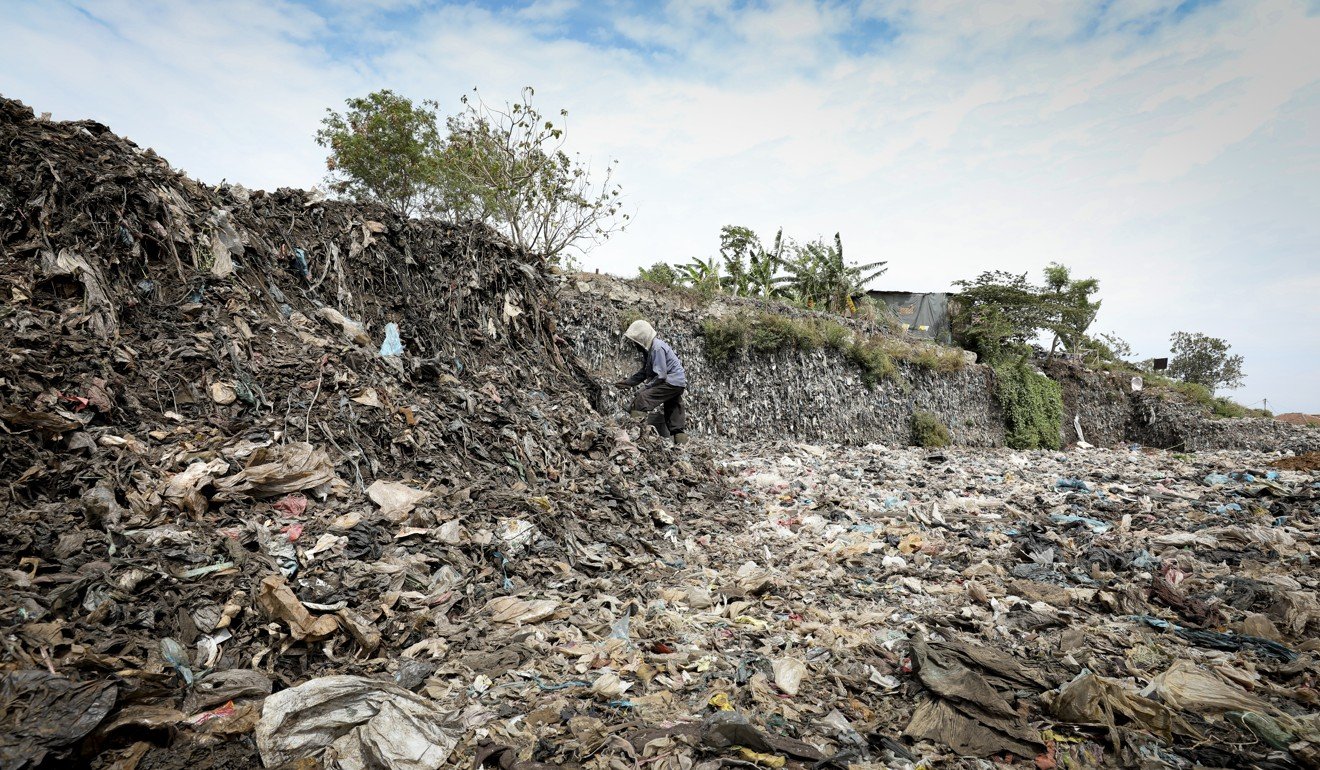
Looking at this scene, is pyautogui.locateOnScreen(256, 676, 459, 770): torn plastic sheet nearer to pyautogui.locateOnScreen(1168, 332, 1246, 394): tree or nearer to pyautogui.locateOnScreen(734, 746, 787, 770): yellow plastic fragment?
pyautogui.locateOnScreen(734, 746, 787, 770): yellow plastic fragment

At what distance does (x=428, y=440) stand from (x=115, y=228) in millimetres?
2477

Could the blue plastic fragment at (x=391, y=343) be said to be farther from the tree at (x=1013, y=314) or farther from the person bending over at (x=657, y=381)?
the tree at (x=1013, y=314)

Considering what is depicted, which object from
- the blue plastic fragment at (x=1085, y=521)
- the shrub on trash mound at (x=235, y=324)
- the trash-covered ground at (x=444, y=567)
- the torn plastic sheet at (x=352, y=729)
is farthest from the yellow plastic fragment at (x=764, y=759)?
the blue plastic fragment at (x=1085, y=521)

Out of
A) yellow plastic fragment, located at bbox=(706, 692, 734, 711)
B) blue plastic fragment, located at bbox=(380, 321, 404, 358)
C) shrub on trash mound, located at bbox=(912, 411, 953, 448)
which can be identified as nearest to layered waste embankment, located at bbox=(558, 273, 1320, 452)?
shrub on trash mound, located at bbox=(912, 411, 953, 448)

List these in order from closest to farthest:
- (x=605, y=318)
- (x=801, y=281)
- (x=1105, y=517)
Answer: (x=1105, y=517), (x=605, y=318), (x=801, y=281)

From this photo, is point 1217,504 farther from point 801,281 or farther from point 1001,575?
point 801,281

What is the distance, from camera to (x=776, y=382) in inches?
416

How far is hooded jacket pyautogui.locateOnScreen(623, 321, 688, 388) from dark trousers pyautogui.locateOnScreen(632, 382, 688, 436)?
8 cm

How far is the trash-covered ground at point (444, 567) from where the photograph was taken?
1.88 m

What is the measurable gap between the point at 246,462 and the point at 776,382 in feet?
28.5

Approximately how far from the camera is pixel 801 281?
49.0 ft

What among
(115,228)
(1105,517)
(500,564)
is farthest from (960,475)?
(115,228)

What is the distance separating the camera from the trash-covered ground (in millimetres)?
1876

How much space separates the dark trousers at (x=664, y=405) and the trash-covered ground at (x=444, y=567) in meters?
1.29
